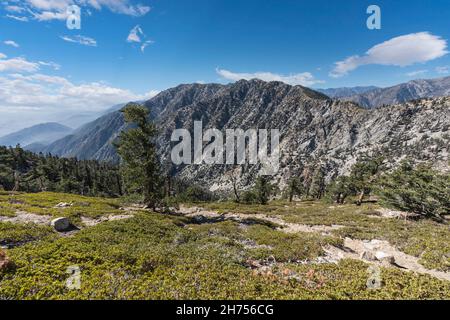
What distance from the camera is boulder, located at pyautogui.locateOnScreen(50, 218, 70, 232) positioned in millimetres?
19141

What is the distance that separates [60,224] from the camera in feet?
63.5

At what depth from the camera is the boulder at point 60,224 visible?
19.1 meters

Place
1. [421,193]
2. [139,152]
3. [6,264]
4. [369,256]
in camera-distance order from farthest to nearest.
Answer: [139,152], [421,193], [369,256], [6,264]

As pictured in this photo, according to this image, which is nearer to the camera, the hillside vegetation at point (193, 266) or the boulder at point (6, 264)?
the hillside vegetation at point (193, 266)

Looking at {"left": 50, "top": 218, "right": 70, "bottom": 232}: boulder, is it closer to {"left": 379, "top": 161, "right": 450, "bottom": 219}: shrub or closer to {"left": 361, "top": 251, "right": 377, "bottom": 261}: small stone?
{"left": 361, "top": 251, "right": 377, "bottom": 261}: small stone

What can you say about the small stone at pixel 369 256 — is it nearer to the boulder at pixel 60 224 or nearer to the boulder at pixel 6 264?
the boulder at pixel 6 264

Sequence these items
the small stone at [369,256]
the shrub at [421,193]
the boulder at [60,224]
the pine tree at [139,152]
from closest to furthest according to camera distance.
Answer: the small stone at [369,256], the boulder at [60,224], the pine tree at [139,152], the shrub at [421,193]

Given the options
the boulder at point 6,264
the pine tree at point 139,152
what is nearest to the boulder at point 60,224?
the boulder at point 6,264

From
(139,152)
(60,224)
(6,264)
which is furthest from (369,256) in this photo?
(139,152)

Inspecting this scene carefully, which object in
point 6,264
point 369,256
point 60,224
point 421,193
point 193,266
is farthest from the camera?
point 421,193

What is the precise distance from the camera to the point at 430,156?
17200 cm

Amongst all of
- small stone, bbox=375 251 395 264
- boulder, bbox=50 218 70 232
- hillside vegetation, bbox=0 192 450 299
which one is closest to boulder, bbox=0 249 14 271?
hillside vegetation, bbox=0 192 450 299

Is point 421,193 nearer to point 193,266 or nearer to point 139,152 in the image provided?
point 193,266

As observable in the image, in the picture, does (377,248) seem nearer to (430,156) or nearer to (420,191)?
(420,191)
